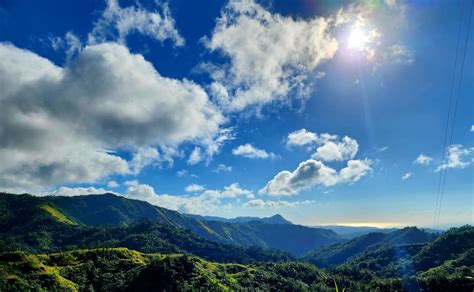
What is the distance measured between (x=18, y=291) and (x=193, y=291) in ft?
294

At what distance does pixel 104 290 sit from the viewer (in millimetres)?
199250

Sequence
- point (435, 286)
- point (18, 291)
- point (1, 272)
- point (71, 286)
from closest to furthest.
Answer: point (18, 291) < point (1, 272) < point (71, 286) < point (435, 286)

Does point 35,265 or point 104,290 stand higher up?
point 35,265

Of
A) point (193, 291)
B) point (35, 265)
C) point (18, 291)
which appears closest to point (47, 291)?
point (18, 291)

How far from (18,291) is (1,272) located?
21.8m

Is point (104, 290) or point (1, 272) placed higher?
point (1, 272)

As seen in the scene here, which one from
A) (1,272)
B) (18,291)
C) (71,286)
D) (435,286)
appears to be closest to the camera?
(18,291)

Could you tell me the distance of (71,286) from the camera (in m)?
184

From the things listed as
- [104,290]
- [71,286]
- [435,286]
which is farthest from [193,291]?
[435,286]

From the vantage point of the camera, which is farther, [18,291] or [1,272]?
[1,272]

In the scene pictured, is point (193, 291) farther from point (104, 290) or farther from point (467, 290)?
point (467, 290)

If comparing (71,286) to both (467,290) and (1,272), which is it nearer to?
(1,272)

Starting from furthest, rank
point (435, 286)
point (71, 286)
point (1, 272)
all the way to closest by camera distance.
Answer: point (435, 286)
point (71, 286)
point (1, 272)

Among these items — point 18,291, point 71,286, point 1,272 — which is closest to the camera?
point 18,291
